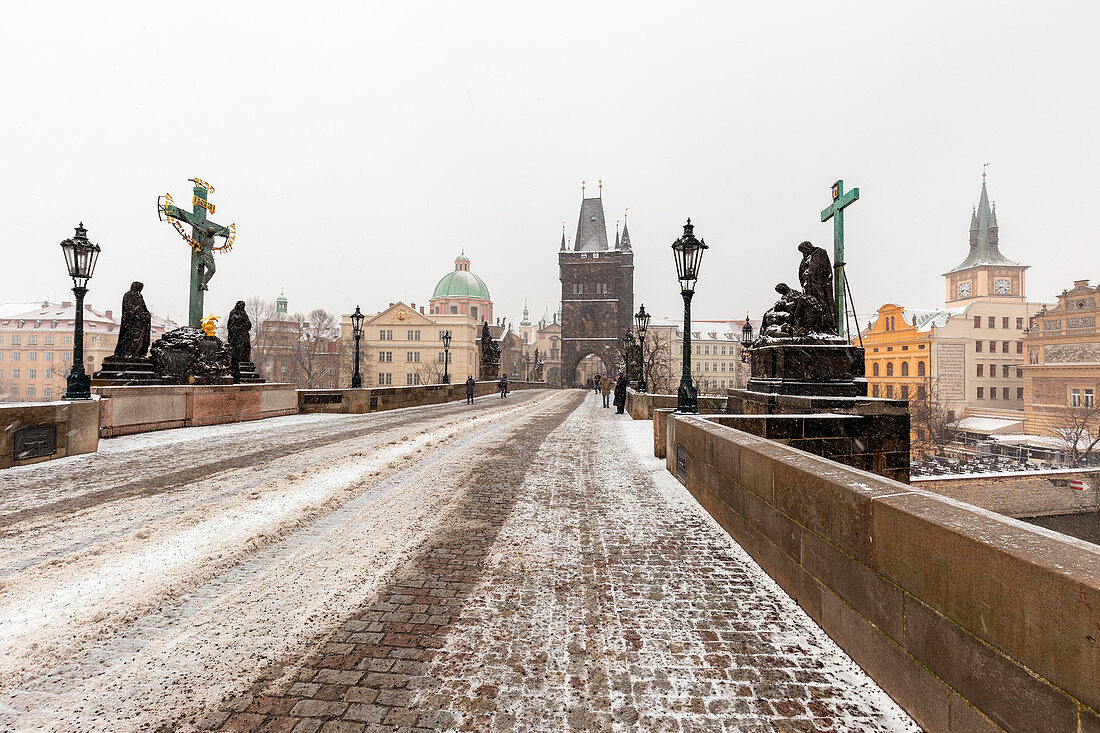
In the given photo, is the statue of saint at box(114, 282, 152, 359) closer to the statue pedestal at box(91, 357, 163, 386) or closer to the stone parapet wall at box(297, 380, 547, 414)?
the statue pedestal at box(91, 357, 163, 386)

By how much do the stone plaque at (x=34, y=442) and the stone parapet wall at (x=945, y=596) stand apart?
402 inches

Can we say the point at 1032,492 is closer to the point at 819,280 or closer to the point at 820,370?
the point at 820,370

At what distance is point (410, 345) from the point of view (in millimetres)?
72375

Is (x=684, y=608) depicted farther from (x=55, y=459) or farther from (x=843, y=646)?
(x=55, y=459)

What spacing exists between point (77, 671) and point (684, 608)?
11.1 ft

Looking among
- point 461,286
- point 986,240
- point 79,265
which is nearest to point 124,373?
point 79,265

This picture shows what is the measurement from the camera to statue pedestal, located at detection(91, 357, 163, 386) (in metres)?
12.1

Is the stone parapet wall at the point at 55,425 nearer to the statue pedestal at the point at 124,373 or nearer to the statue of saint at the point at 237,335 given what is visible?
the statue pedestal at the point at 124,373

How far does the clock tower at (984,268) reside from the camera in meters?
71.9

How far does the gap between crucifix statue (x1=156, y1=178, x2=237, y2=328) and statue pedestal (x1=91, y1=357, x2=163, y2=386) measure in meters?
4.33

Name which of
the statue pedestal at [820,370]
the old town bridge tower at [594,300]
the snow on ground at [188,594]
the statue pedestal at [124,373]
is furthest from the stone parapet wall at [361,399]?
the old town bridge tower at [594,300]

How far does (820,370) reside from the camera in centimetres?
873

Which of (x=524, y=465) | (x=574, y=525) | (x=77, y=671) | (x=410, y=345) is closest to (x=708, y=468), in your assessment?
(x=574, y=525)

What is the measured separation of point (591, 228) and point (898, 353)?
52224 mm
